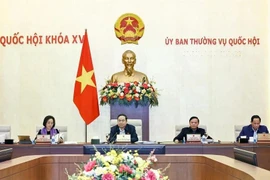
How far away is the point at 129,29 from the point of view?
950 cm

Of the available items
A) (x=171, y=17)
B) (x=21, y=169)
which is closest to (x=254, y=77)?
(x=171, y=17)

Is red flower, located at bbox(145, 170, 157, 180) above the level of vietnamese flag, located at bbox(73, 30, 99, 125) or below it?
below

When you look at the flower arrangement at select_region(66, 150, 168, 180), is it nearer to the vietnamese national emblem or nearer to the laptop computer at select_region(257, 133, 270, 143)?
the laptop computer at select_region(257, 133, 270, 143)

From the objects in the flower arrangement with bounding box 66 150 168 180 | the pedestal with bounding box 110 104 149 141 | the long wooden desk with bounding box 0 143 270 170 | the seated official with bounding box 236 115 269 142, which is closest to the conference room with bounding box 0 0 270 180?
the pedestal with bounding box 110 104 149 141

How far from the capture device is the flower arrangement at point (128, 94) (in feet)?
28.0

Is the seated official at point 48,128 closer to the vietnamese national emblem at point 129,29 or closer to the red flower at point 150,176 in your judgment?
the vietnamese national emblem at point 129,29

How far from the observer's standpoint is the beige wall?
975 cm

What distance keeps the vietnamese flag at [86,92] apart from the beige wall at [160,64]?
1030mm

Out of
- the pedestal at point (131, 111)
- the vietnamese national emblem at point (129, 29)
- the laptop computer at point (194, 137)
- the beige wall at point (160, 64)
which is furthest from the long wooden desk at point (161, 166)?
the beige wall at point (160, 64)

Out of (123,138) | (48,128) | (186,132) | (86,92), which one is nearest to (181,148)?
(123,138)

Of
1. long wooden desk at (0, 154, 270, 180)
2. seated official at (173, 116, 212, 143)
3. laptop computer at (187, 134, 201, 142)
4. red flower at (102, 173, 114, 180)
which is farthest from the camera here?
seated official at (173, 116, 212, 143)

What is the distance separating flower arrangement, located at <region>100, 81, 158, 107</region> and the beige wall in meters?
1.16

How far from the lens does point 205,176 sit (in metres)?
3.85

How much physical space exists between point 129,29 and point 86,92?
169 cm
